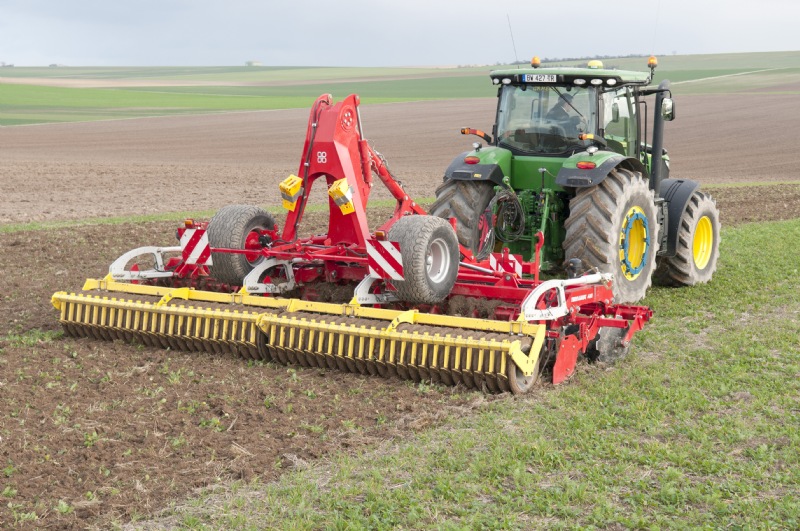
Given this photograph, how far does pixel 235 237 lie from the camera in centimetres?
804

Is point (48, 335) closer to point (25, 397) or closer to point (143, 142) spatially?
point (25, 397)

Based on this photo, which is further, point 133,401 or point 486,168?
point 486,168

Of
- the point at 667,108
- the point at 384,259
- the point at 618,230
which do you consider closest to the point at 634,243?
the point at 618,230

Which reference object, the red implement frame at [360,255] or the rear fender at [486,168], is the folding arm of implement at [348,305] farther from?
the rear fender at [486,168]

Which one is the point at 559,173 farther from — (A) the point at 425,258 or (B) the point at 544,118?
(A) the point at 425,258

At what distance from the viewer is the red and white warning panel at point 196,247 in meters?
8.54

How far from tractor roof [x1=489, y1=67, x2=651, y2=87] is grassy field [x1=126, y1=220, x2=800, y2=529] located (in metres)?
2.91

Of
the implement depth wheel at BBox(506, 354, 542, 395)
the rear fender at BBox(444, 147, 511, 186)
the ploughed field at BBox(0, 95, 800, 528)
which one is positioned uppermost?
the rear fender at BBox(444, 147, 511, 186)

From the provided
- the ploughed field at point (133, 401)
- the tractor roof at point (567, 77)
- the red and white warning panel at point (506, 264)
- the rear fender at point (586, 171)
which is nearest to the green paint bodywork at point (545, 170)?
the tractor roof at point (567, 77)

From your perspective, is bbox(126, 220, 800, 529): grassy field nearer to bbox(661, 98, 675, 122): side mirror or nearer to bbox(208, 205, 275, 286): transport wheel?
bbox(208, 205, 275, 286): transport wheel

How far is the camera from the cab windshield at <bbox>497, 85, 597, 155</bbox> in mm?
9383

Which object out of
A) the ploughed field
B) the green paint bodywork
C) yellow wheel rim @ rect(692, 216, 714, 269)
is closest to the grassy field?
the ploughed field

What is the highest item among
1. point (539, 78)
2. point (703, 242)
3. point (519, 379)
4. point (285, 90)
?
point (285, 90)

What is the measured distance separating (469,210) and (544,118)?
119cm
